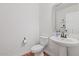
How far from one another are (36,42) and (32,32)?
28 centimetres

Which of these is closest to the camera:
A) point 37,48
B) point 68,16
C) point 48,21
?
point 68,16

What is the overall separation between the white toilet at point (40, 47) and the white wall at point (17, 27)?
0.43ft

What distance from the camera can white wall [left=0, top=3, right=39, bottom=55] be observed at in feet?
6.46

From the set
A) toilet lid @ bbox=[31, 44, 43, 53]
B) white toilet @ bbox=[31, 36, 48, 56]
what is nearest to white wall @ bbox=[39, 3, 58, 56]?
white toilet @ bbox=[31, 36, 48, 56]

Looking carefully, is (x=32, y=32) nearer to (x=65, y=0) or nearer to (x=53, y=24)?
(x=53, y=24)

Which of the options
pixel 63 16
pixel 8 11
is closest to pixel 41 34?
pixel 63 16

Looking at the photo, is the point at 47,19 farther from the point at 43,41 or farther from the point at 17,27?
the point at 17,27

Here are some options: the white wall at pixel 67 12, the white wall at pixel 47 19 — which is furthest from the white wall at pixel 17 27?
the white wall at pixel 67 12

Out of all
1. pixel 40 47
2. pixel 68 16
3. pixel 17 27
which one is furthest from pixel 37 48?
pixel 68 16

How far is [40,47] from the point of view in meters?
2.06

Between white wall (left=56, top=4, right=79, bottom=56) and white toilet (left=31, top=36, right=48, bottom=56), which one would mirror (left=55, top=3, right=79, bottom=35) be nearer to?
white wall (left=56, top=4, right=79, bottom=56)

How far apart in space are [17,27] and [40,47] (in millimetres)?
750

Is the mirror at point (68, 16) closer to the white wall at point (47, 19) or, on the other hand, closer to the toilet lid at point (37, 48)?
the white wall at point (47, 19)

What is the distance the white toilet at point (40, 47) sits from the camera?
6.57 feet
